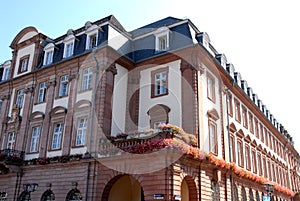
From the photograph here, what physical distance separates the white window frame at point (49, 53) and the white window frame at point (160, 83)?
9082mm

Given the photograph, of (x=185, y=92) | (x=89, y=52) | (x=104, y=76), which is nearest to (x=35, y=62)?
(x=89, y=52)

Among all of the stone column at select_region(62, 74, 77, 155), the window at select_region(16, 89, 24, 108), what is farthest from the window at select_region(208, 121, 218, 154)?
the window at select_region(16, 89, 24, 108)

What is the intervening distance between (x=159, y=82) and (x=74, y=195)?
9.08 meters

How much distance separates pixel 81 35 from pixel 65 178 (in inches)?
428

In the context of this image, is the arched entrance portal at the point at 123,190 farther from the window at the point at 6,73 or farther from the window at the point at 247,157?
the window at the point at 6,73

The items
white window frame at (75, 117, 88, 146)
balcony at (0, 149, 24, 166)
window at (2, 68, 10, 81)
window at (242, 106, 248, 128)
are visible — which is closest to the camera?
white window frame at (75, 117, 88, 146)

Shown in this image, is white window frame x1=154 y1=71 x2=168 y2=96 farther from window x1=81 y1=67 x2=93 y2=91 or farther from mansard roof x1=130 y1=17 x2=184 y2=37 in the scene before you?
mansard roof x1=130 y1=17 x2=184 y2=37

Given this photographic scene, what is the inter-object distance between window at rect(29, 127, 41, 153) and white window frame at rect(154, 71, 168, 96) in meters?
9.17

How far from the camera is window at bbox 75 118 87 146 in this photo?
68.5 feet

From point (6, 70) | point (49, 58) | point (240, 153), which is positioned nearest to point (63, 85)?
point (49, 58)

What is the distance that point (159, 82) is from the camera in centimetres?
2241

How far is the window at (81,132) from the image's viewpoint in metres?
20.9

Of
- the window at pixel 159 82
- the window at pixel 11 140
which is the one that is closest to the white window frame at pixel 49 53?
the window at pixel 11 140

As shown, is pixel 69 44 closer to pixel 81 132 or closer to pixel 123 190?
pixel 81 132
